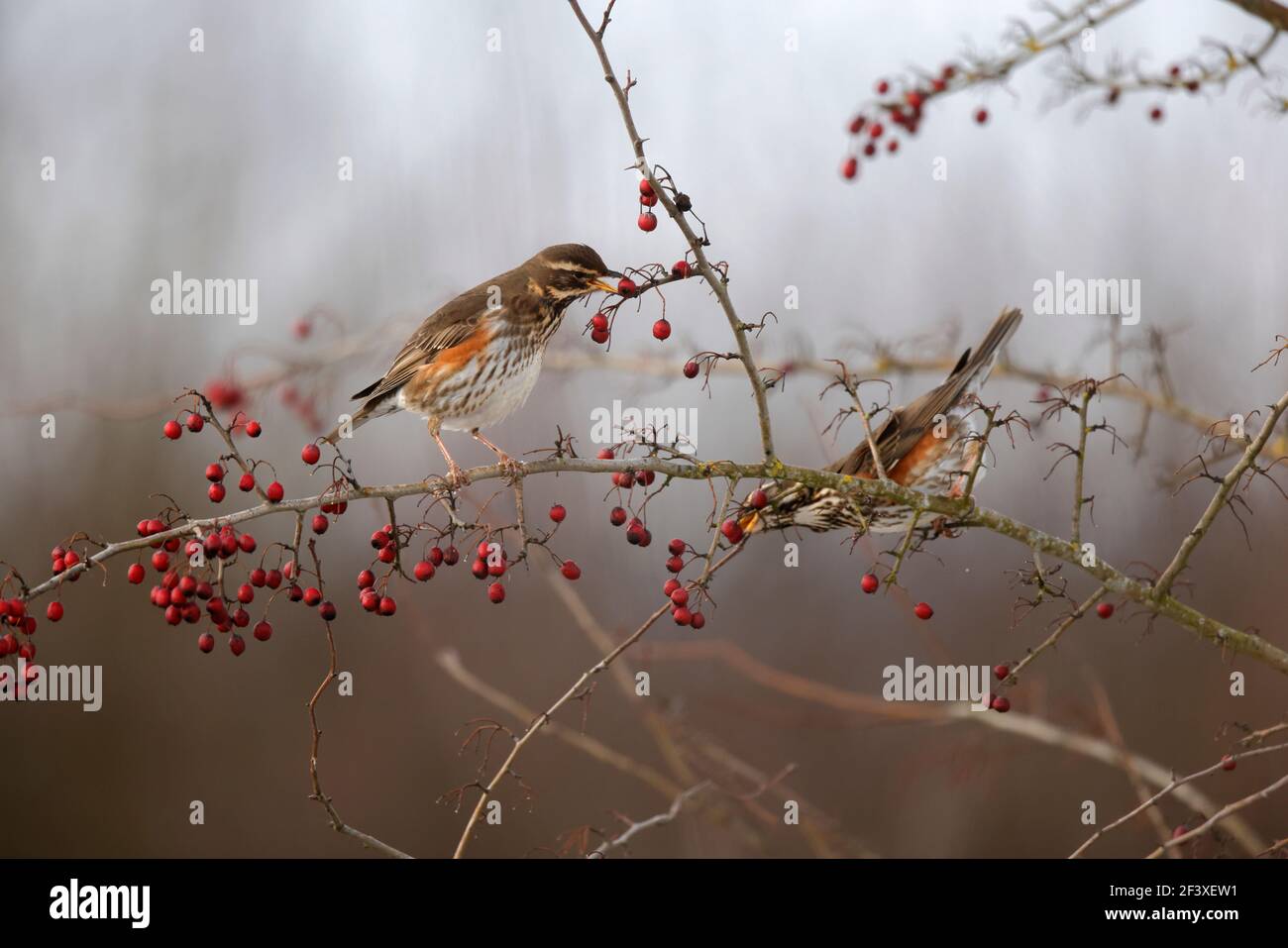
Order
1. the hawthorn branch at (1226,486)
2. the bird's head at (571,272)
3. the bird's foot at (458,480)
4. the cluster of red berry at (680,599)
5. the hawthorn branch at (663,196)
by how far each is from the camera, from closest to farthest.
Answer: the hawthorn branch at (663,196) → the hawthorn branch at (1226,486) → the cluster of red berry at (680,599) → the bird's foot at (458,480) → the bird's head at (571,272)

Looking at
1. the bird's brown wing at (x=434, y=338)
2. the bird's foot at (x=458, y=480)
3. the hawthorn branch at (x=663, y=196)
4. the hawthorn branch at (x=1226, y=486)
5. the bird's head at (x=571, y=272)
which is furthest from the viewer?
the bird's brown wing at (x=434, y=338)

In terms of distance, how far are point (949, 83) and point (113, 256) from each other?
773 centimetres

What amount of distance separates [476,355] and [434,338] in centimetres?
18

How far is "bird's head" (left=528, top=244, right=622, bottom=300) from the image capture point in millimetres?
3789

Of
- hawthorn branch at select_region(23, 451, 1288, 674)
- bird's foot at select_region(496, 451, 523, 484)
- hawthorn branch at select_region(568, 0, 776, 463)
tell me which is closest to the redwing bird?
hawthorn branch at select_region(23, 451, 1288, 674)

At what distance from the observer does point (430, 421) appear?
423cm

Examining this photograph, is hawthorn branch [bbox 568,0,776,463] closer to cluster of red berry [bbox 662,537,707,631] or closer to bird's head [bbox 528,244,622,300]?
cluster of red berry [bbox 662,537,707,631]

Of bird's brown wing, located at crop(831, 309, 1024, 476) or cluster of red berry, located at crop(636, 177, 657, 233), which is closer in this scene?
cluster of red berry, located at crop(636, 177, 657, 233)

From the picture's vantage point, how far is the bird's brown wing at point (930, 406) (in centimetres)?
438

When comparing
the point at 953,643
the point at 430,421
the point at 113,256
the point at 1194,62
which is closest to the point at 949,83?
the point at 1194,62

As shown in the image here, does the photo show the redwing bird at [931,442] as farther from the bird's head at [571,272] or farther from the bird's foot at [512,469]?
the bird's foot at [512,469]

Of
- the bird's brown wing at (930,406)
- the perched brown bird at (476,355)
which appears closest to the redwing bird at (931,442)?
the bird's brown wing at (930,406)

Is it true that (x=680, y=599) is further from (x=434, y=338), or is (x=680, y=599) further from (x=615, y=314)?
(x=434, y=338)
